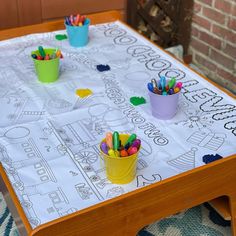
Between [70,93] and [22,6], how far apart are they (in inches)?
34.8

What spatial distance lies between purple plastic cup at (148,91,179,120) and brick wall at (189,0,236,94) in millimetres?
1024

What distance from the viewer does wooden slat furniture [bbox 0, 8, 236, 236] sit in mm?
848

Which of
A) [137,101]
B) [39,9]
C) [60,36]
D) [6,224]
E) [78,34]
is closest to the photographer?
[137,101]

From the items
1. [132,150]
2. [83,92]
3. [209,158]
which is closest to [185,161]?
[209,158]

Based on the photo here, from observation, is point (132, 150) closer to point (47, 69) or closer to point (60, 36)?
point (47, 69)

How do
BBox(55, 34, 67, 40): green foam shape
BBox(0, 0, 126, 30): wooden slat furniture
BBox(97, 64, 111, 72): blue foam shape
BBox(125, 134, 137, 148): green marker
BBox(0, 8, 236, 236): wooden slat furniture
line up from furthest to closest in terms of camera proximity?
BBox(0, 0, 126, 30): wooden slat furniture → BBox(55, 34, 67, 40): green foam shape → BBox(97, 64, 111, 72): blue foam shape → BBox(125, 134, 137, 148): green marker → BBox(0, 8, 236, 236): wooden slat furniture

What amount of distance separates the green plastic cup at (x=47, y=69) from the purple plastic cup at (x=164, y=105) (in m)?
0.33

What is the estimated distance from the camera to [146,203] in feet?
3.06

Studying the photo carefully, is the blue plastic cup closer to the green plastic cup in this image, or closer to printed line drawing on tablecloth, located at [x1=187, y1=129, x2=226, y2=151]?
the green plastic cup

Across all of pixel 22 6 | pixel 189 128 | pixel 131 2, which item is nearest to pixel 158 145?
pixel 189 128

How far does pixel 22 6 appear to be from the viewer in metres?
2.02

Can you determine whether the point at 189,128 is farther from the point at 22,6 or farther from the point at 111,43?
the point at 22,6

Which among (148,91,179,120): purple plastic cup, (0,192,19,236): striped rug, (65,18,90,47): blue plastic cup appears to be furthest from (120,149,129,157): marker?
(65,18,90,47): blue plastic cup

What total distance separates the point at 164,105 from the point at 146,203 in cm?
31
